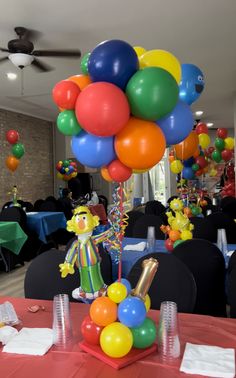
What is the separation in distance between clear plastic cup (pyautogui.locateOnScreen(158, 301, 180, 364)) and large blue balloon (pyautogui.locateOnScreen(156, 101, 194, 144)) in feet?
2.17

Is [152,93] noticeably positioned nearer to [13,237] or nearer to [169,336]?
[169,336]

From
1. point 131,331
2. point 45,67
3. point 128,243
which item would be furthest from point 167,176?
point 131,331

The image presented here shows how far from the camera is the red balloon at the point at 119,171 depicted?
148cm

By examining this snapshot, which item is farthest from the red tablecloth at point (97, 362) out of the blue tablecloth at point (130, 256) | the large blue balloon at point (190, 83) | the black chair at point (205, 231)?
the black chair at point (205, 231)

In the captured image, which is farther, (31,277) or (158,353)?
(31,277)

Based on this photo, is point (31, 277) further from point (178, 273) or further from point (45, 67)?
point (45, 67)

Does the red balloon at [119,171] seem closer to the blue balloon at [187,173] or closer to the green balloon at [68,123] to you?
the green balloon at [68,123]

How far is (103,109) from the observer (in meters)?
1.28

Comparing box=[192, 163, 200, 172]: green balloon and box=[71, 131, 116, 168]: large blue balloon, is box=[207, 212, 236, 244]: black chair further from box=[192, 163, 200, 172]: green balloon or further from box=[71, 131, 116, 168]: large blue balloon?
box=[71, 131, 116, 168]: large blue balloon

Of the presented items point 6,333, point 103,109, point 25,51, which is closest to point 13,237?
point 25,51

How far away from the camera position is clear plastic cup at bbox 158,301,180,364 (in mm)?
1308

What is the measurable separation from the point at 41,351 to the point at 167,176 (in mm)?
10566

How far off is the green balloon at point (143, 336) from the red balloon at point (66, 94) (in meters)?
0.89

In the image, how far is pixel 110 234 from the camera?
5.31 feet
